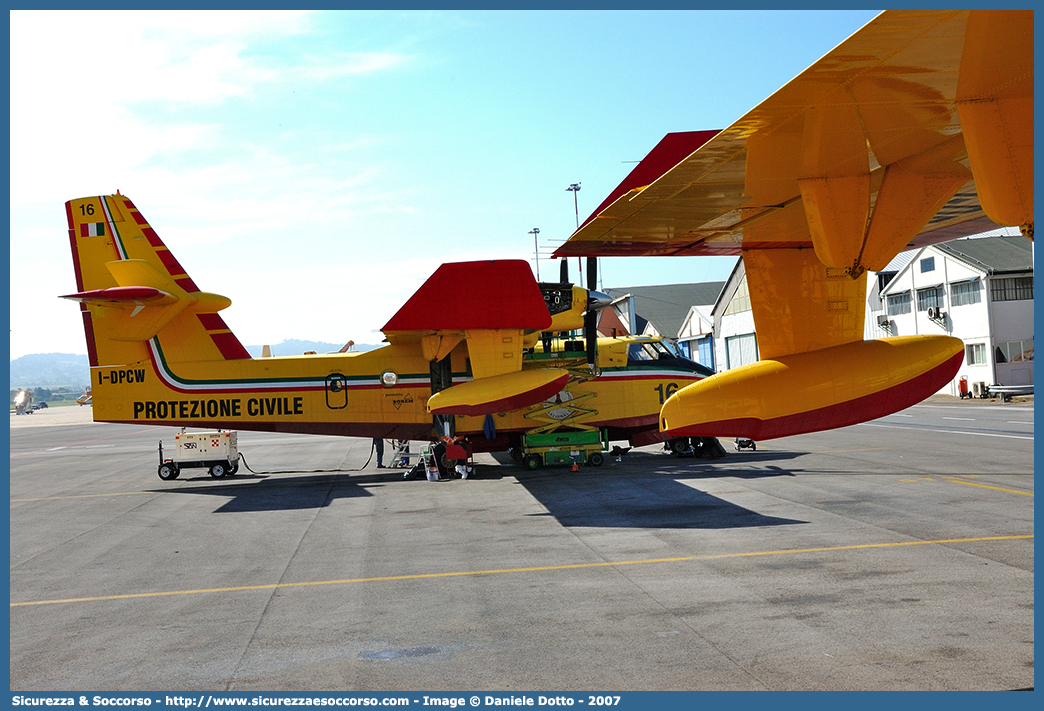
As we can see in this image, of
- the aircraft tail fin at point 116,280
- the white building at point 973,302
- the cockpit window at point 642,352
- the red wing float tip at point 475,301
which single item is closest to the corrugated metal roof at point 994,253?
the white building at point 973,302

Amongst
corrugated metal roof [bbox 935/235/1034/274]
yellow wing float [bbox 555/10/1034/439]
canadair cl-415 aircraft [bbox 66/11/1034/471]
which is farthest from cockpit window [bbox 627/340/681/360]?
corrugated metal roof [bbox 935/235/1034/274]

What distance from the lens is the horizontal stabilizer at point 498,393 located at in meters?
17.9

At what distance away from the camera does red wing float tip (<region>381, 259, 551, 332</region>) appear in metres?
17.5

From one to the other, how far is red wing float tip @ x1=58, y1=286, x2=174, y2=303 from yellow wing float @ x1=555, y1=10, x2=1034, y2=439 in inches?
614

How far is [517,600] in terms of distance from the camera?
9430mm

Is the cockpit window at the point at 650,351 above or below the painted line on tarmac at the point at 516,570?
above

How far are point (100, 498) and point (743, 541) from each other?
17.2m

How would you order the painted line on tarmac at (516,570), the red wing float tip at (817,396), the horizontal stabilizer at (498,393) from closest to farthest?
1. the red wing float tip at (817,396)
2. the painted line on tarmac at (516,570)
3. the horizontal stabilizer at (498,393)

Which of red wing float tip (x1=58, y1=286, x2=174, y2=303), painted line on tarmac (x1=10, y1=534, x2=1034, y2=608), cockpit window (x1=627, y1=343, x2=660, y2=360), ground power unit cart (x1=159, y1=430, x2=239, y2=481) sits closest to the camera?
painted line on tarmac (x1=10, y1=534, x2=1034, y2=608)

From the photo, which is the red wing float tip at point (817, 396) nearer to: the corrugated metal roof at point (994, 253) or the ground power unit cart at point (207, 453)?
the ground power unit cart at point (207, 453)

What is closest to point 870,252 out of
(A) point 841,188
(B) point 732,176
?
(A) point 841,188

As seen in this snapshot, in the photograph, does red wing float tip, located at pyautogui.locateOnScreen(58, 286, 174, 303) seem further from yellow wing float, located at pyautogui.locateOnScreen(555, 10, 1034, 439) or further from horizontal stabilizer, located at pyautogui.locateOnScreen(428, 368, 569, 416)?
yellow wing float, located at pyautogui.locateOnScreen(555, 10, 1034, 439)

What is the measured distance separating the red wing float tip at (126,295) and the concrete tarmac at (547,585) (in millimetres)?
5317
